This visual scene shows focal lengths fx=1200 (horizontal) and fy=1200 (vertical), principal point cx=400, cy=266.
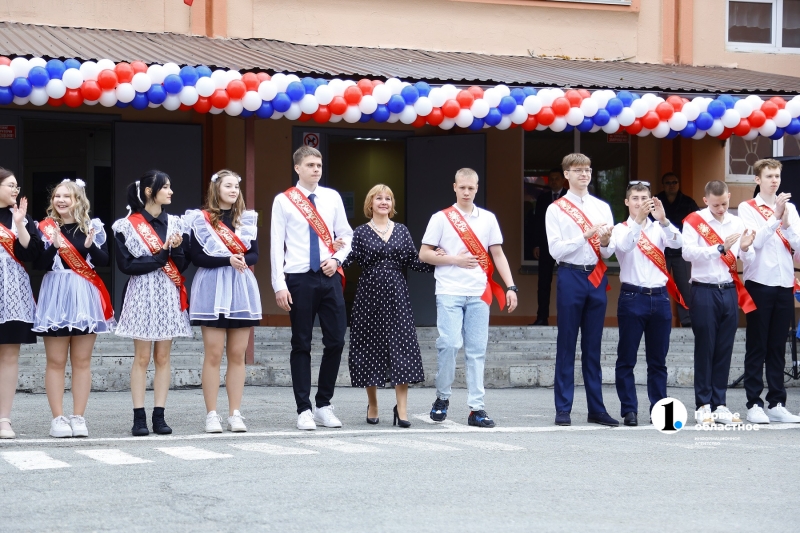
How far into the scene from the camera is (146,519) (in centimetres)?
533

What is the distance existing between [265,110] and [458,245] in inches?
129

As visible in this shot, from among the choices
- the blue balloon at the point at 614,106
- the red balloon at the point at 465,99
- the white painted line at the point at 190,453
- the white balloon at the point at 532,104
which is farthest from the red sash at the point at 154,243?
the blue balloon at the point at 614,106

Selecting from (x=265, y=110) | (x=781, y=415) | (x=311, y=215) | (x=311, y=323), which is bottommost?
(x=781, y=415)

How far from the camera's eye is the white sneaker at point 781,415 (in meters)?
9.34

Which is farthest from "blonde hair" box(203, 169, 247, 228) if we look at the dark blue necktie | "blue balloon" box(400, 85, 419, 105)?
"blue balloon" box(400, 85, 419, 105)

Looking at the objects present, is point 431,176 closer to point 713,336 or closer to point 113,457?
point 713,336

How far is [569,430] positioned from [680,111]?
5.33 metres

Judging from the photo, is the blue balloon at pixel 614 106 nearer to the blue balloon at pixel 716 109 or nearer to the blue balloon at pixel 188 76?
the blue balloon at pixel 716 109

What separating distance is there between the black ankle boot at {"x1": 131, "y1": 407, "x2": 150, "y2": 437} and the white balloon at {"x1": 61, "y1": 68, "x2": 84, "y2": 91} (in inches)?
150

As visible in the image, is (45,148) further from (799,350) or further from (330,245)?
(799,350)

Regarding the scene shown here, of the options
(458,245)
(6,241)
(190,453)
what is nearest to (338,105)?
(458,245)

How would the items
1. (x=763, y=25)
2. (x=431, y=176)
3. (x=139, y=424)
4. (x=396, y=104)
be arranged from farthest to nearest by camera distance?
(x=763, y=25) → (x=431, y=176) → (x=396, y=104) → (x=139, y=424)

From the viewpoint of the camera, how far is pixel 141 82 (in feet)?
35.8

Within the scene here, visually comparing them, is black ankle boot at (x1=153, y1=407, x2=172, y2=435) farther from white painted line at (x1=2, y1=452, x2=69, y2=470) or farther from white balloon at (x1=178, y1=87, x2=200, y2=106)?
white balloon at (x1=178, y1=87, x2=200, y2=106)
